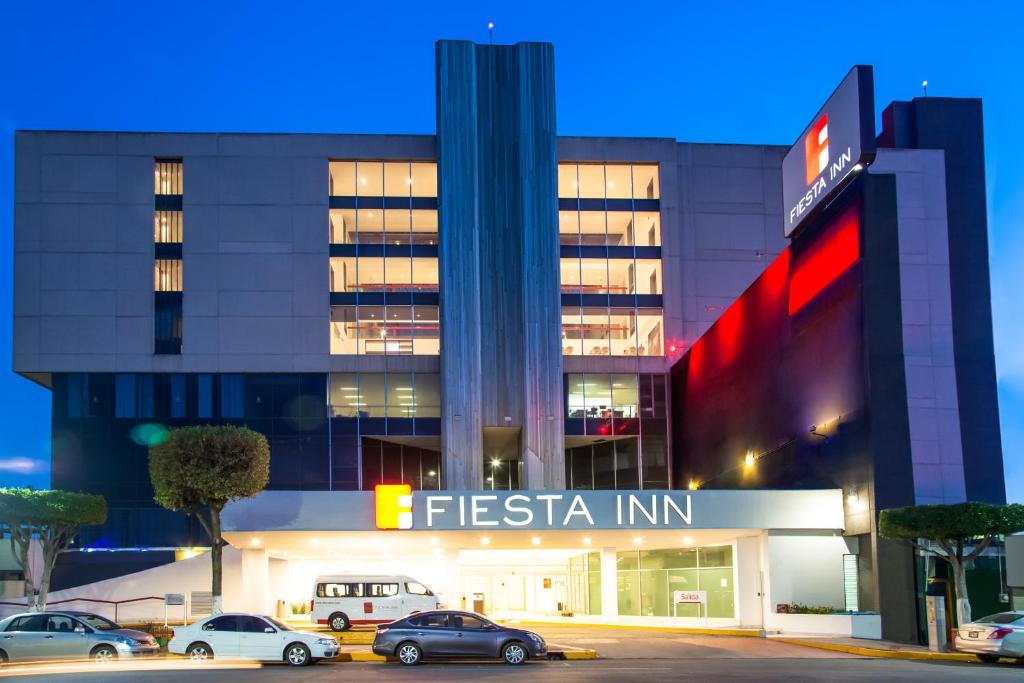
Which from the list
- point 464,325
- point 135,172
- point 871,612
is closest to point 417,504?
point 871,612

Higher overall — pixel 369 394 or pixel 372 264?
pixel 372 264

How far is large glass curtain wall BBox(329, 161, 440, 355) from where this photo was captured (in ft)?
208

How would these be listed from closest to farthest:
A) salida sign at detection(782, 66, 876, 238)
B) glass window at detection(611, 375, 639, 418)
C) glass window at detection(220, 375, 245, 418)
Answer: salida sign at detection(782, 66, 876, 238), glass window at detection(220, 375, 245, 418), glass window at detection(611, 375, 639, 418)

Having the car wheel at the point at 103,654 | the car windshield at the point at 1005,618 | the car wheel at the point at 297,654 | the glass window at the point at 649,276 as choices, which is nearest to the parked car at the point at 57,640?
the car wheel at the point at 103,654

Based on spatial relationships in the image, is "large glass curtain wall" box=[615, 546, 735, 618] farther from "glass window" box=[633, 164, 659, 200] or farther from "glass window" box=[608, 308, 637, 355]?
"glass window" box=[633, 164, 659, 200]

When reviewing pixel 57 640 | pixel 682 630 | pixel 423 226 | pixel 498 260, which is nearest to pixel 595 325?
pixel 498 260

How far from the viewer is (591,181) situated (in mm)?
66250

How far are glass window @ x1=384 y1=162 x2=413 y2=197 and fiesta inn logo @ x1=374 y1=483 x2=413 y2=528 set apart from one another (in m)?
28.4

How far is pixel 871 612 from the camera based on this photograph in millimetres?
36375

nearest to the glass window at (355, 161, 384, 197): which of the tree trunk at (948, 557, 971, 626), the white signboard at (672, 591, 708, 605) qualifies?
the white signboard at (672, 591, 708, 605)

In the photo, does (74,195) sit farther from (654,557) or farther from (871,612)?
(871,612)

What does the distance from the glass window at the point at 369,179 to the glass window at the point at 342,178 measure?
35cm

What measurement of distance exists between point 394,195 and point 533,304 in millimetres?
10316

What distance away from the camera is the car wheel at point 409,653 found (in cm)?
2853
